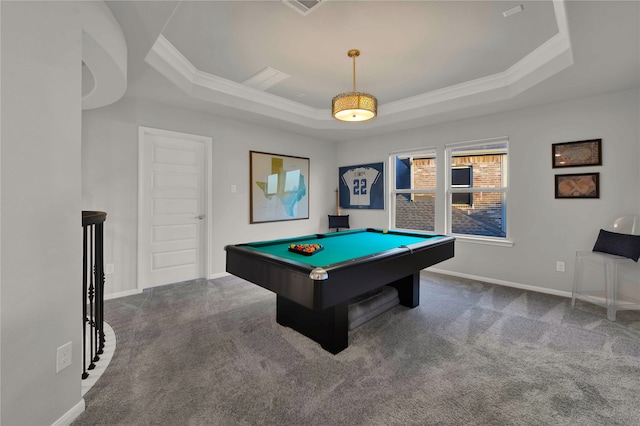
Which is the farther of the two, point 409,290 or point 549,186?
point 549,186

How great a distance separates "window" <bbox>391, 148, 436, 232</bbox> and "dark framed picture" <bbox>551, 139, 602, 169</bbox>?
1.58m

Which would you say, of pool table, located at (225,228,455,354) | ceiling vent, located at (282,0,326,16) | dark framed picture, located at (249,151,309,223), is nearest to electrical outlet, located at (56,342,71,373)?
pool table, located at (225,228,455,354)

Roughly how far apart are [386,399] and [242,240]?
3.34 m

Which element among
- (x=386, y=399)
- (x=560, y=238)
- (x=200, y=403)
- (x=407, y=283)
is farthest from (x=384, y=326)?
(x=560, y=238)

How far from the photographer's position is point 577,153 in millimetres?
3369

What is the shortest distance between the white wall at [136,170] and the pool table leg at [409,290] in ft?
8.23

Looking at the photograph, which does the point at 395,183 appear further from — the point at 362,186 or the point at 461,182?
the point at 461,182

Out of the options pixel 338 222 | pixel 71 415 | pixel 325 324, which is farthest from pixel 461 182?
pixel 71 415

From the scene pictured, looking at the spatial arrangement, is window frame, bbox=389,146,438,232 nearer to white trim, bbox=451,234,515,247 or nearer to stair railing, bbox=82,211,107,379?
white trim, bbox=451,234,515,247

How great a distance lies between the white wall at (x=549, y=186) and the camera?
3.13m

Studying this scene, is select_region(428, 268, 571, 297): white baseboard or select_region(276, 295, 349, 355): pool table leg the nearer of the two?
select_region(276, 295, 349, 355): pool table leg

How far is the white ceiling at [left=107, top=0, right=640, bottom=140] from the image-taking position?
2158 millimetres

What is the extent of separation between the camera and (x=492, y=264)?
401cm

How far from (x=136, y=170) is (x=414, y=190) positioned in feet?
13.8
